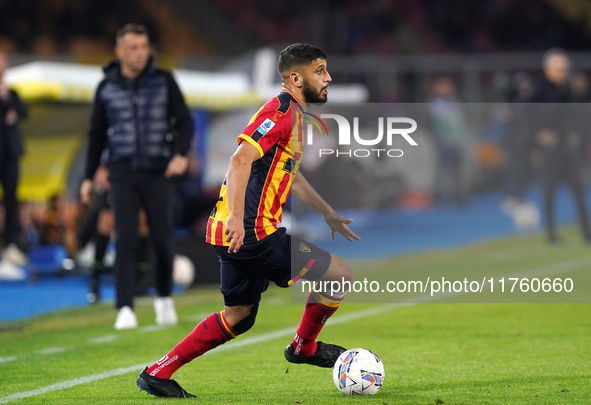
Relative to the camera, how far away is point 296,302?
9.15 meters

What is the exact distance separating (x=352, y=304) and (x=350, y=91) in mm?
7311

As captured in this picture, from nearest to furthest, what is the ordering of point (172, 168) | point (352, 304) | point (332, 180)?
point (172, 168) < point (352, 304) < point (332, 180)

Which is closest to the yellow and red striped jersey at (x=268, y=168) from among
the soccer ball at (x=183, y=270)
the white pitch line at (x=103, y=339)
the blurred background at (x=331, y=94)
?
the white pitch line at (x=103, y=339)

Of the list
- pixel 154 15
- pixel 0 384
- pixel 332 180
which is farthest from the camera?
pixel 154 15

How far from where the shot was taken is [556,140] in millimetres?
13211

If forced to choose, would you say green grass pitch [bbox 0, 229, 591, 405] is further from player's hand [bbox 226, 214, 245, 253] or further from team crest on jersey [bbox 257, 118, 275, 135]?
team crest on jersey [bbox 257, 118, 275, 135]

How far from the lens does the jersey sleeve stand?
14.1 ft

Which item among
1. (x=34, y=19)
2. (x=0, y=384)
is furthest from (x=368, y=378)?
(x=34, y=19)

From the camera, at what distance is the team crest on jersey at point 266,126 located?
432 centimetres

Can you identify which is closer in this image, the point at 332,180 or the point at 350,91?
the point at 332,180

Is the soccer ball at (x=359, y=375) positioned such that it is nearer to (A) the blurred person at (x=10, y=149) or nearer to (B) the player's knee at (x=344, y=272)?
(B) the player's knee at (x=344, y=272)

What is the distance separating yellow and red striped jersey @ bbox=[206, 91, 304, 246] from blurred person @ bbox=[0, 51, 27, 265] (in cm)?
622

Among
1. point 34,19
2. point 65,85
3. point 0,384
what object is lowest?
point 0,384

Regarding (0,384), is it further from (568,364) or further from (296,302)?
(296,302)
